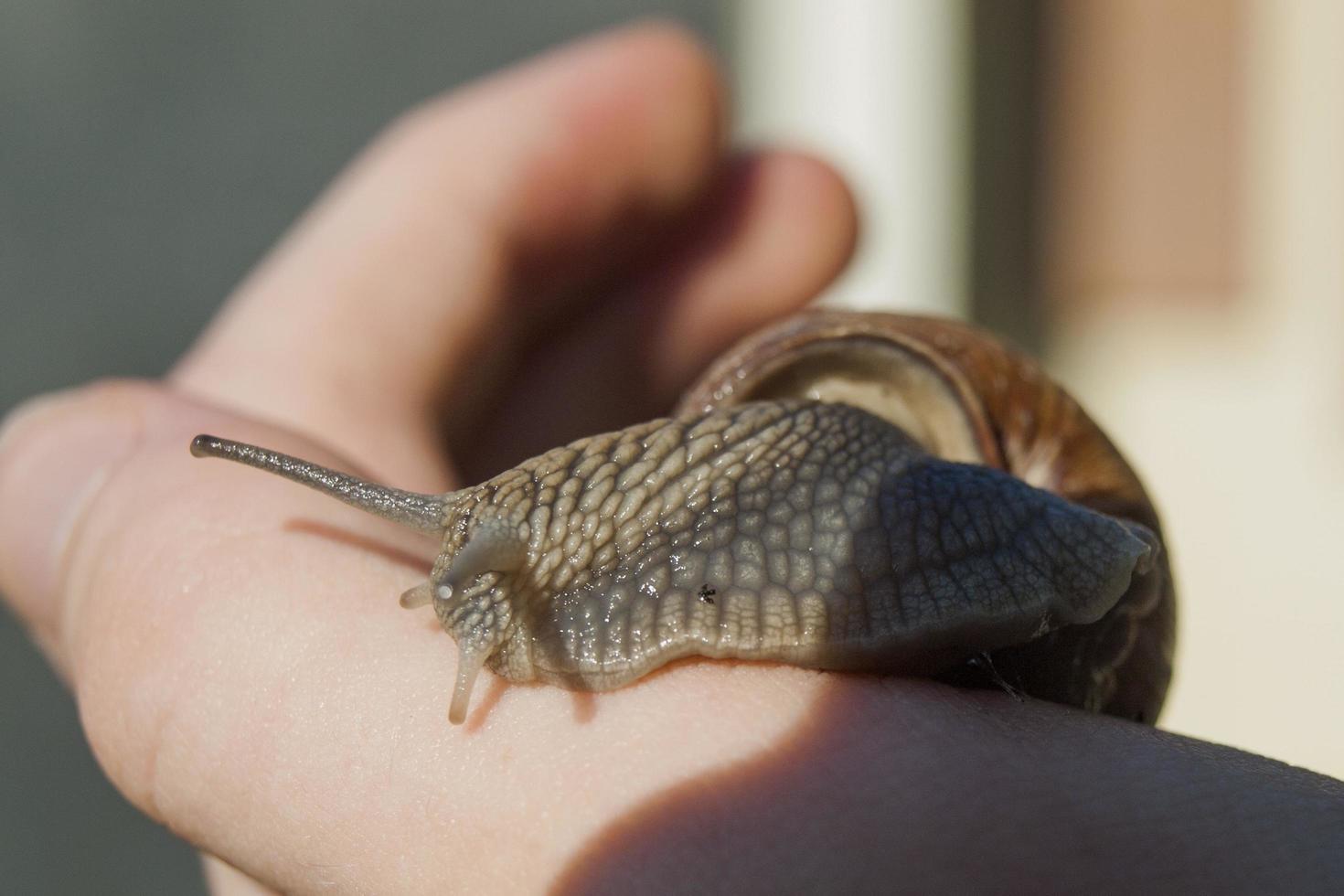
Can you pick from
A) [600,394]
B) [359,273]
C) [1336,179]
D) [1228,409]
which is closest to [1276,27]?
[1336,179]

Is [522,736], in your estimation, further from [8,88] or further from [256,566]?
[8,88]

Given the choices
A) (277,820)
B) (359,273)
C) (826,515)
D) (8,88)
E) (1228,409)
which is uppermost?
(8,88)

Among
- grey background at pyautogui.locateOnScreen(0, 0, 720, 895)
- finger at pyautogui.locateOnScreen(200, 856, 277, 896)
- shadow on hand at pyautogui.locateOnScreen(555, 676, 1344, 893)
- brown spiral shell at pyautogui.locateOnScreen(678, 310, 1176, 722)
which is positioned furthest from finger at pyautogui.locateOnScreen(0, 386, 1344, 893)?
grey background at pyautogui.locateOnScreen(0, 0, 720, 895)

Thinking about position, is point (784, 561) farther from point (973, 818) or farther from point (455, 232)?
point (455, 232)

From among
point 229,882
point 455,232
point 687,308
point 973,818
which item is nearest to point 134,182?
point 455,232

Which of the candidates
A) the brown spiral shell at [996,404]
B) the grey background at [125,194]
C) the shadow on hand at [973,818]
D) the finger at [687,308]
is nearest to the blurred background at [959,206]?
the grey background at [125,194]

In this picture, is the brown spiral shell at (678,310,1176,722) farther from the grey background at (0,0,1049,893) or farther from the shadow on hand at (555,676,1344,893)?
the grey background at (0,0,1049,893)
